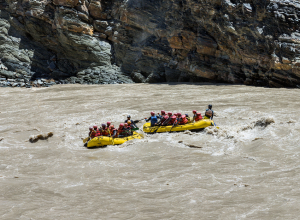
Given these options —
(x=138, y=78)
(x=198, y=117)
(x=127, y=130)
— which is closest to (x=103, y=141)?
(x=127, y=130)

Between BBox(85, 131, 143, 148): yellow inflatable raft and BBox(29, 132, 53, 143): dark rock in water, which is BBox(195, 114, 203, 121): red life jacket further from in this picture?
BBox(29, 132, 53, 143): dark rock in water

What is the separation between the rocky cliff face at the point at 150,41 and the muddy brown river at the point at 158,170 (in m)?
6.76

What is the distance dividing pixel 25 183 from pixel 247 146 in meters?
6.17

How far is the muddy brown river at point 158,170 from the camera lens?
16.3 feet

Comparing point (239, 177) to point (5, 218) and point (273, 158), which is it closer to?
point (273, 158)

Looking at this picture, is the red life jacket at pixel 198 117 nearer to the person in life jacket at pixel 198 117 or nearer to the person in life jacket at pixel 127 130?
the person in life jacket at pixel 198 117

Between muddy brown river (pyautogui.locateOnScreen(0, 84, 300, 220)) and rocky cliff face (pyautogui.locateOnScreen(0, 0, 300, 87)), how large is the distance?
676 centimetres

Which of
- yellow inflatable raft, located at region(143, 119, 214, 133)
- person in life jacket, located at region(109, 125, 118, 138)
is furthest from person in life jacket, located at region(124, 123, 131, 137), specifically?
yellow inflatable raft, located at region(143, 119, 214, 133)

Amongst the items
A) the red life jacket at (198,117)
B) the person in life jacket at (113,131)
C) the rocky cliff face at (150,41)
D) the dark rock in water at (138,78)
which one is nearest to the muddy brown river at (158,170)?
the person in life jacket at (113,131)

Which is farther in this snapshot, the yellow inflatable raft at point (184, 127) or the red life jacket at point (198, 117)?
the red life jacket at point (198, 117)

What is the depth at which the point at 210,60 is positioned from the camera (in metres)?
24.3

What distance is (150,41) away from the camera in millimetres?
28453

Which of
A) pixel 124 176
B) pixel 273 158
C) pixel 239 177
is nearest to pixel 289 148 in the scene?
pixel 273 158

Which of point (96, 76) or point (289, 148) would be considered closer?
point (289, 148)
